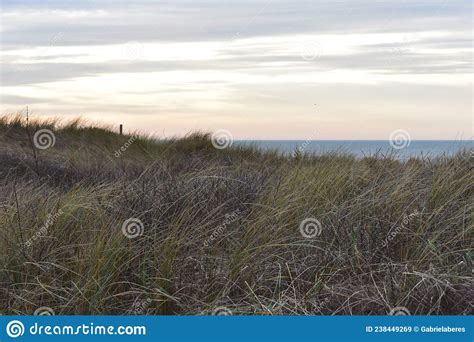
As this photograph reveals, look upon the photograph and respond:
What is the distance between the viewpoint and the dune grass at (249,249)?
417 cm

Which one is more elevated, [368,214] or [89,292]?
[368,214]

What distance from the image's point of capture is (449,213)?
217 inches

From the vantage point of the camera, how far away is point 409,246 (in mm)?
4914

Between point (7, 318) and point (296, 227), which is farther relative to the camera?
point (296, 227)

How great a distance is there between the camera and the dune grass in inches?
164

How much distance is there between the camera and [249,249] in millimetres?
4582

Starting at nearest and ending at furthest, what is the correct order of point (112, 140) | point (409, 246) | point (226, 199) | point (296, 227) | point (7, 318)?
point (7, 318) → point (409, 246) → point (296, 227) → point (226, 199) → point (112, 140)

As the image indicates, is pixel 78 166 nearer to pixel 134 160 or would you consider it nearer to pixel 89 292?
pixel 134 160

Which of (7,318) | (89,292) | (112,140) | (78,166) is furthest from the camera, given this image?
(112,140)

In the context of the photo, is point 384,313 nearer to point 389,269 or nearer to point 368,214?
point 389,269

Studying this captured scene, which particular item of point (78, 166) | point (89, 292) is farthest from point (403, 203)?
point (78, 166)

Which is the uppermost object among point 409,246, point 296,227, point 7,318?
point 296,227

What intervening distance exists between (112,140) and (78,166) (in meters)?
5.94

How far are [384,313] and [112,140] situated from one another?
602 inches
